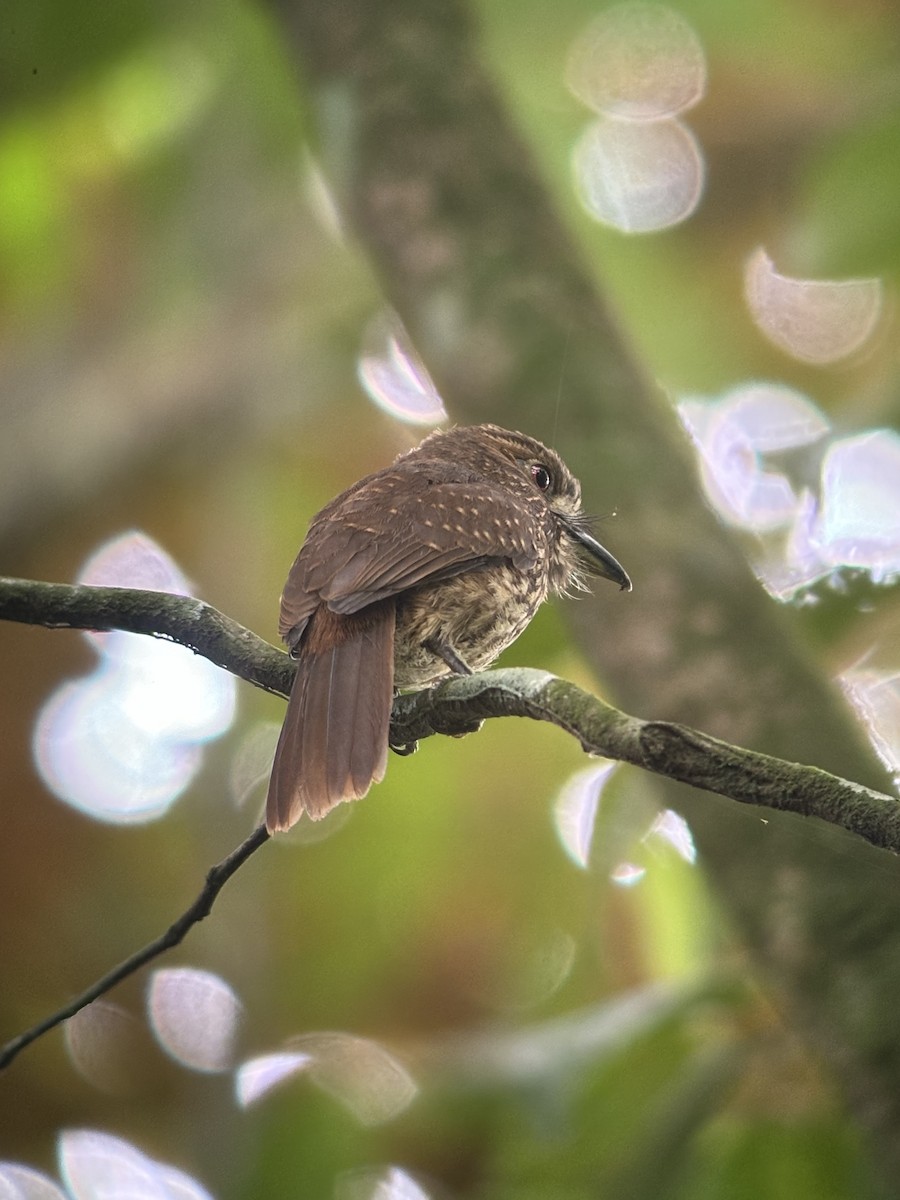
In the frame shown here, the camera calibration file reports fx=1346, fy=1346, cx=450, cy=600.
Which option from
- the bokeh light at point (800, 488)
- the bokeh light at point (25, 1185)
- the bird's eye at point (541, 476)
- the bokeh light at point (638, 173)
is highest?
the bokeh light at point (638, 173)

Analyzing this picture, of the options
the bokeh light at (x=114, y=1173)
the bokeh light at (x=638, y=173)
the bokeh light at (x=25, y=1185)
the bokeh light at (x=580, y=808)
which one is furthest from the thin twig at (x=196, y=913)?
the bokeh light at (x=638, y=173)

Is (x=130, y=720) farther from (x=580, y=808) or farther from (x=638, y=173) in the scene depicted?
(x=638, y=173)

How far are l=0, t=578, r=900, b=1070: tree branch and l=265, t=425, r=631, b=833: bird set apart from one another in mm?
61

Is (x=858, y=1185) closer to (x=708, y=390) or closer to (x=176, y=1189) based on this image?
(x=176, y=1189)

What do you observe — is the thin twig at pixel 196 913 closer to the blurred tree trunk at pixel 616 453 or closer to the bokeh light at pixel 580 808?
the blurred tree trunk at pixel 616 453

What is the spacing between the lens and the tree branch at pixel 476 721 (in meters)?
0.97

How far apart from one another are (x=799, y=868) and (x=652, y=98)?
1.69 meters

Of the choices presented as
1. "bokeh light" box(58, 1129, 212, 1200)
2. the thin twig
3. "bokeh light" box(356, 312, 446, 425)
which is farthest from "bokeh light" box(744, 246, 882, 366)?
"bokeh light" box(58, 1129, 212, 1200)

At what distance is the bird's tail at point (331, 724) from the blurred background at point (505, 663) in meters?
0.33

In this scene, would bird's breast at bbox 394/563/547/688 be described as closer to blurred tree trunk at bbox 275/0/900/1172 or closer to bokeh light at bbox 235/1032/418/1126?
blurred tree trunk at bbox 275/0/900/1172

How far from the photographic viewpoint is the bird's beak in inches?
73.6

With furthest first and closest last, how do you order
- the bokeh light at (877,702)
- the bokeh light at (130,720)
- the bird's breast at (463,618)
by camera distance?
the bokeh light at (130,720) < the bokeh light at (877,702) < the bird's breast at (463,618)

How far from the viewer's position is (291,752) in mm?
1358

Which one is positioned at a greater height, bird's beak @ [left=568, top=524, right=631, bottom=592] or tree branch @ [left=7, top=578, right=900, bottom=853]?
bird's beak @ [left=568, top=524, right=631, bottom=592]
